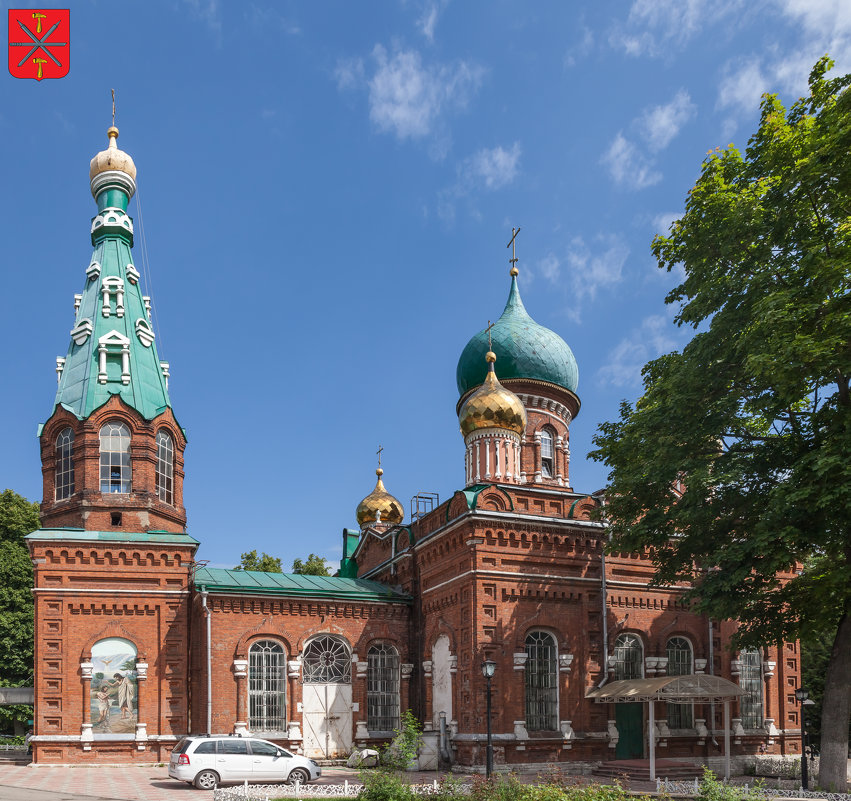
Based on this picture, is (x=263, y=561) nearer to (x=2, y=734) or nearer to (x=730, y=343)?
(x=2, y=734)

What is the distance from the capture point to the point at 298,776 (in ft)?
56.3

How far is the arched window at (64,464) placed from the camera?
23.2 meters

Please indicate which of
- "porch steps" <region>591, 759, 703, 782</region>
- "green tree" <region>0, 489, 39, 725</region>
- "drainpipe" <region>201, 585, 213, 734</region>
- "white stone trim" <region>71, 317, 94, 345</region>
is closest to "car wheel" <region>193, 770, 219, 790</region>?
"drainpipe" <region>201, 585, 213, 734</region>

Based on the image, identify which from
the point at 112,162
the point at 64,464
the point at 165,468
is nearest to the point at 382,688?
the point at 165,468

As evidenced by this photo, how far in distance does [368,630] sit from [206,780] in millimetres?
6794

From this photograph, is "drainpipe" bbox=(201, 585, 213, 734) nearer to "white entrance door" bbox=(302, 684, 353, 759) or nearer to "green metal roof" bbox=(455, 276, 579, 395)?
"white entrance door" bbox=(302, 684, 353, 759)

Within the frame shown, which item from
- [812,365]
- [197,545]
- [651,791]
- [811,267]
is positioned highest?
[811,267]

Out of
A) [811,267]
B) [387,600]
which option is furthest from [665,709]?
[811,267]

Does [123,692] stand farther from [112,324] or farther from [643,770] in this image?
[643,770]

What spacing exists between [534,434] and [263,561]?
14.5 meters

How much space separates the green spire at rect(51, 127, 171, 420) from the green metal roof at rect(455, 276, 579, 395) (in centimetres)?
900

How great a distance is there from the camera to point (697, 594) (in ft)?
54.6

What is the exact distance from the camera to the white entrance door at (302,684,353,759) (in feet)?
71.0

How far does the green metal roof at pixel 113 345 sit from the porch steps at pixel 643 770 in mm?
→ 13895
